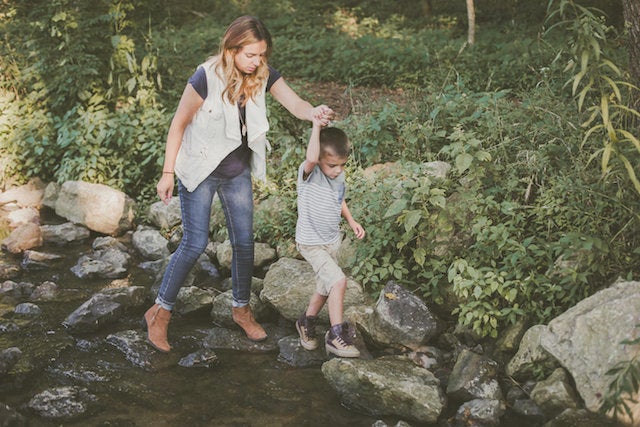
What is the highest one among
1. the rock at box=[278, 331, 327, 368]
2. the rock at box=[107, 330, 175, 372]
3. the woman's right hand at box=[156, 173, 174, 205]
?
the woman's right hand at box=[156, 173, 174, 205]

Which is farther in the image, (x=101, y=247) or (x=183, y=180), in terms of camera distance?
(x=101, y=247)

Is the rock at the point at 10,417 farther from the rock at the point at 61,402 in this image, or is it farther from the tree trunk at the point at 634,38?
the tree trunk at the point at 634,38

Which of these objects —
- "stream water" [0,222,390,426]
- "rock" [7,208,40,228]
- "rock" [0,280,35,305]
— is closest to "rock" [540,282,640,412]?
"stream water" [0,222,390,426]

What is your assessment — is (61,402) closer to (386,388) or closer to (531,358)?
(386,388)

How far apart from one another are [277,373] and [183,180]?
148cm

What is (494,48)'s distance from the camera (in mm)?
11195

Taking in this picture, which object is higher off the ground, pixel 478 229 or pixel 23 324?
pixel 478 229

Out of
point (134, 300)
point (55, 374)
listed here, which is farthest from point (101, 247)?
point (55, 374)

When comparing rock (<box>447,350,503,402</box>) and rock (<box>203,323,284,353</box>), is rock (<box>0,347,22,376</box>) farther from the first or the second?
rock (<box>447,350,503,402</box>)

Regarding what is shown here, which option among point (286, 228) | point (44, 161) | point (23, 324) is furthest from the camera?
point (44, 161)

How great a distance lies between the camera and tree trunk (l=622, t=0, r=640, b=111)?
4.39 m

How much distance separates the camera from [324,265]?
4.38 m

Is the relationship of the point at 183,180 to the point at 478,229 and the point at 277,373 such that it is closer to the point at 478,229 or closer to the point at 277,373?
the point at 277,373

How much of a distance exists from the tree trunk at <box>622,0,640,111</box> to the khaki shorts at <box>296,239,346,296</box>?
7.67 ft
